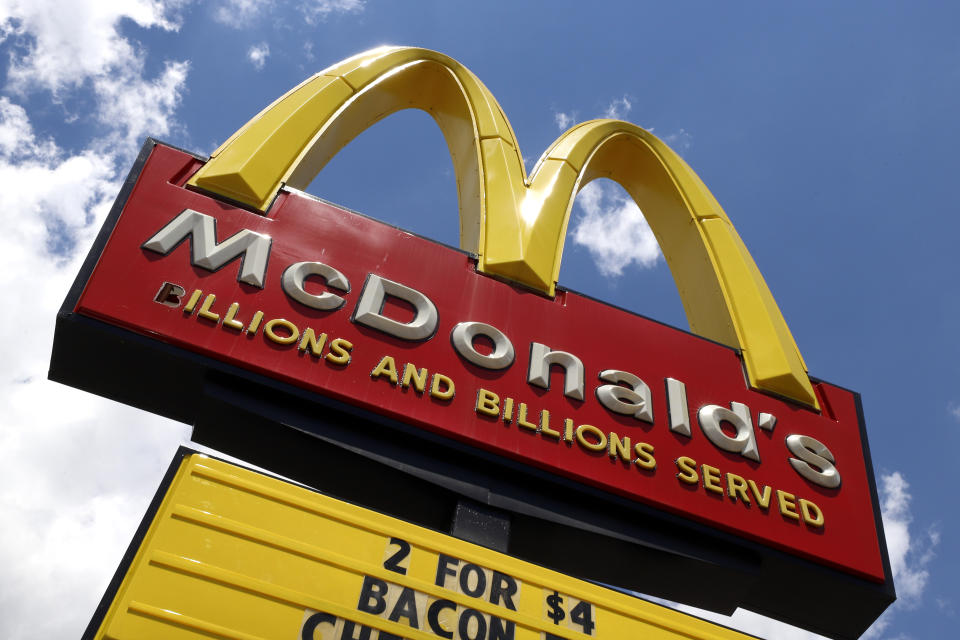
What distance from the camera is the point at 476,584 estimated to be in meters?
3.61

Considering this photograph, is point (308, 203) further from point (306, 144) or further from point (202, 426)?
point (202, 426)

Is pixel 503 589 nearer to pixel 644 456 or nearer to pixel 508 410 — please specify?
pixel 508 410

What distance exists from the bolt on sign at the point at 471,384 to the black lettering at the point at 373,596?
95 centimetres

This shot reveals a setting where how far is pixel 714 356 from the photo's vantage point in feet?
19.5

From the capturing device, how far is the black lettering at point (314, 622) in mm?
3121

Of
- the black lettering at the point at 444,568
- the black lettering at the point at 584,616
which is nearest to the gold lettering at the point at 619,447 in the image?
the black lettering at the point at 584,616

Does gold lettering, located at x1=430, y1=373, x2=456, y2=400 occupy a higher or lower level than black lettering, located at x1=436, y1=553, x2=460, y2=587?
higher

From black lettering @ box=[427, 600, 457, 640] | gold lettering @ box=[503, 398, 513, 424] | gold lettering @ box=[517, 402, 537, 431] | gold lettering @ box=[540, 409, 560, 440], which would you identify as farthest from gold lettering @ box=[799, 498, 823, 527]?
black lettering @ box=[427, 600, 457, 640]

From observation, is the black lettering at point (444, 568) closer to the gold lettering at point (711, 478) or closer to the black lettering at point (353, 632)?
the black lettering at point (353, 632)

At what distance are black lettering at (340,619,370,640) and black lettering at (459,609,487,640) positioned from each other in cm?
43

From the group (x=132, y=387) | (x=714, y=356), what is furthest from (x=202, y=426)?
(x=714, y=356)

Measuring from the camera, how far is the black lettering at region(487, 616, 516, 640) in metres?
3.41

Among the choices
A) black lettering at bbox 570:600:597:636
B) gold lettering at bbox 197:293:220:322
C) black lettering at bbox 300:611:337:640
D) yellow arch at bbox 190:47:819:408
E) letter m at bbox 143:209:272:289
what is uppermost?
yellow arch at bbox 190:47:819:408

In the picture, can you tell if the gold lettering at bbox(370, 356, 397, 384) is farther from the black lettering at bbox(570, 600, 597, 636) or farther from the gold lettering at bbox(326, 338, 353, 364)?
the black lettering at bbox(570, 600, 597, 636)
